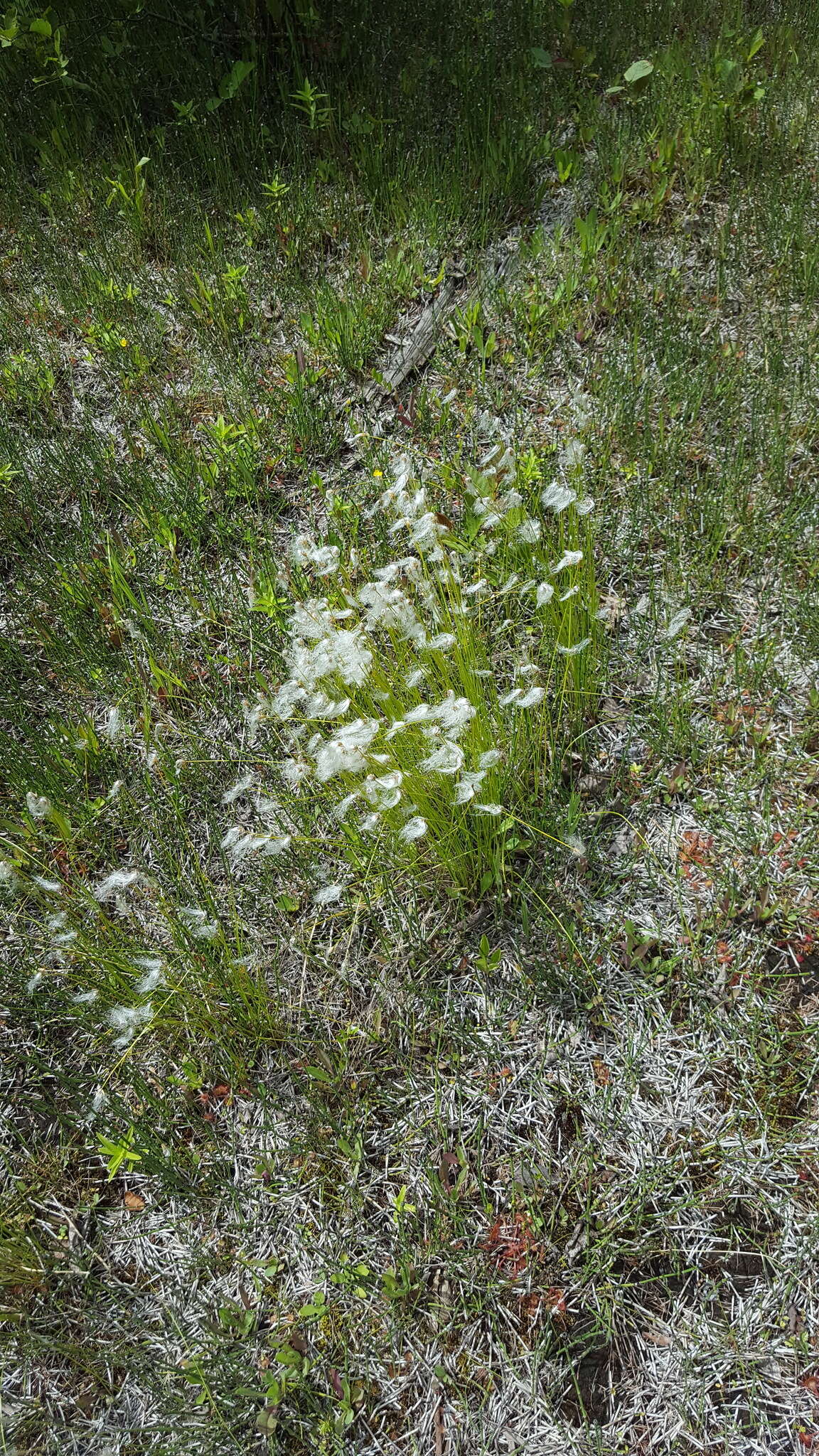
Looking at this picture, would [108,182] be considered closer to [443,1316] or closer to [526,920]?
[526,920]

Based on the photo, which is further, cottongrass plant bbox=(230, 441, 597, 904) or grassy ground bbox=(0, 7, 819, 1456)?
cottongrass plant bbox=(230, 441, 597, 904)

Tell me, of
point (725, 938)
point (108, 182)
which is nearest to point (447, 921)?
point (725, 938)

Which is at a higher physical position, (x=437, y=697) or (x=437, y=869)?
(x=437, y=697)

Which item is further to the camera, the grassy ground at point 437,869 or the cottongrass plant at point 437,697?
the cottongrass plant at point 437,697
